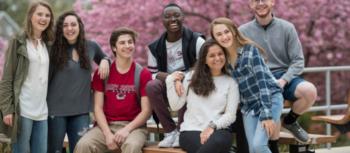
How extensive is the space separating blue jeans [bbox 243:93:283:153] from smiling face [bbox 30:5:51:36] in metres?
1.81

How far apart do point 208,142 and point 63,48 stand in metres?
1.52

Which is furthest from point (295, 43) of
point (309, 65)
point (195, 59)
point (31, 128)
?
point (309, 65)

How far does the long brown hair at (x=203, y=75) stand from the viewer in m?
6.41

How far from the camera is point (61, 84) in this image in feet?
22.0

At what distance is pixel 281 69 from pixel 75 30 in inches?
70.5

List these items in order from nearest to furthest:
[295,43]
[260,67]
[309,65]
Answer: [260,67]
[295,43]
[309,65]

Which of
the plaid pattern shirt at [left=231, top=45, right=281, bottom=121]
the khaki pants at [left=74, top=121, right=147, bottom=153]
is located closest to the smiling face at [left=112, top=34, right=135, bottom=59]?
the khaki pants at [left=74, top=121, right=147, bottom=153]

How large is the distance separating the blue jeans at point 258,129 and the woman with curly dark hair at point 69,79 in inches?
53.2

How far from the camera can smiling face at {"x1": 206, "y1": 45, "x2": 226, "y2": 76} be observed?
6.38 metres

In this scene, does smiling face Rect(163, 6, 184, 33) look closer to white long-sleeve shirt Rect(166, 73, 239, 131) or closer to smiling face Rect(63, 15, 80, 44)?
white long-sleeve shirt Rect(166, 73, 239, 131)

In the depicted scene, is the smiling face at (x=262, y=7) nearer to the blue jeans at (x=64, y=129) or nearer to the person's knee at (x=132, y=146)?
the person's knee at (x=132, y=146)

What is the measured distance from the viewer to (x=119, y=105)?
6.83 metres

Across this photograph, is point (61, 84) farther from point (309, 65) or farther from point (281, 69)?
point (309, 65)

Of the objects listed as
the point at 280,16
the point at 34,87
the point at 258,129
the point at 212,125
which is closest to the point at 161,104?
the point at 212,125
